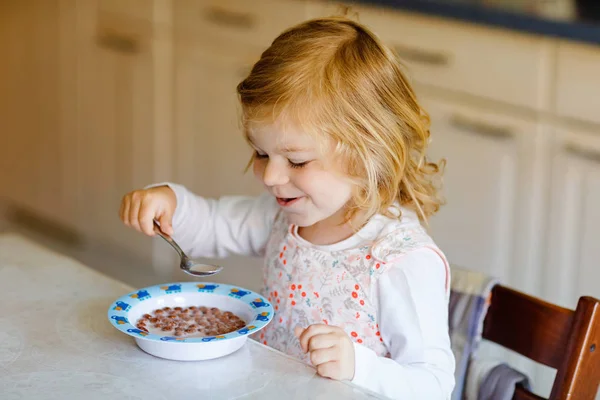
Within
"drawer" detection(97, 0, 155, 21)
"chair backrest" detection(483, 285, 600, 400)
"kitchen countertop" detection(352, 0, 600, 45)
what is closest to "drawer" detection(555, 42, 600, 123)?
"kitchen countertop" detection(352, 0, 600, 45)

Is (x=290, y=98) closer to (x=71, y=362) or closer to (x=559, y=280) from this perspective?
(x=71, y=362)

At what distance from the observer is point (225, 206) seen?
4.74ft

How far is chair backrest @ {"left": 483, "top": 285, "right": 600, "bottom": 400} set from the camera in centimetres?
104

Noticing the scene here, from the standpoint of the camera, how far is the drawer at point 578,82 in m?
1.82

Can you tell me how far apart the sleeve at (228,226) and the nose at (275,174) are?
25cm

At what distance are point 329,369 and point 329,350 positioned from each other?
0.07ft

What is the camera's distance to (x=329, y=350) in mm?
944

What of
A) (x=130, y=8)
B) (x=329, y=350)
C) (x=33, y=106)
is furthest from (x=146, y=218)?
(x=33, y=106)

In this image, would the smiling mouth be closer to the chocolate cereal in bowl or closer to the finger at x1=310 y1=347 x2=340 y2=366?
the chocolate cereal in bowl

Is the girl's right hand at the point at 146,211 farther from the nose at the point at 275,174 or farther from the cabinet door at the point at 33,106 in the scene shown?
the cabinet door at the point at 33,106

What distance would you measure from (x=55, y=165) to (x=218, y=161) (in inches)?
34.0

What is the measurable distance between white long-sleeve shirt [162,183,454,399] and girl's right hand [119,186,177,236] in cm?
6

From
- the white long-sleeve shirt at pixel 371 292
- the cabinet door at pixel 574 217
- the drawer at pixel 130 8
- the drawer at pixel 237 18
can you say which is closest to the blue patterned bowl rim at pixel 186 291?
the white long-sleeve shirt at pixel 371 292

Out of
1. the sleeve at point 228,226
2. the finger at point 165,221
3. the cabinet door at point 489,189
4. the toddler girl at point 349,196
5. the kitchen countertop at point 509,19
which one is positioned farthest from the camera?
the cabinet door at point 489,189
